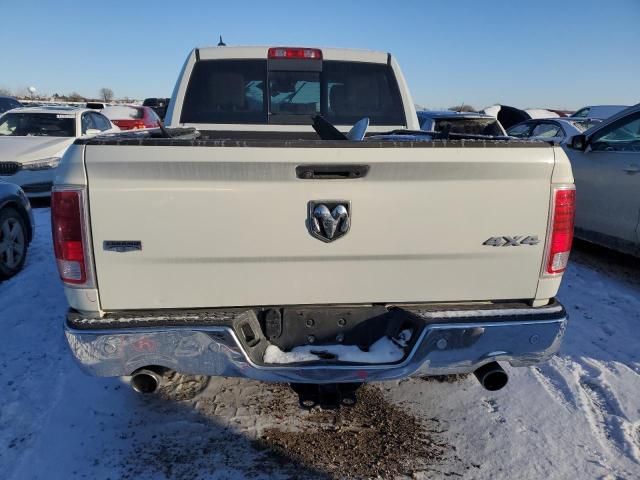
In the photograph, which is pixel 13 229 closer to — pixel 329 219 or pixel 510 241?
pixel 329 219

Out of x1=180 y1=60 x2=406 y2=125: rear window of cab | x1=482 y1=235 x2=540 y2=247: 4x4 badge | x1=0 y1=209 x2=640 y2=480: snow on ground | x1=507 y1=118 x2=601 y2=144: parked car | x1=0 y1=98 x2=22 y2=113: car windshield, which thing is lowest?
x1=0 y1=98 x2=22 y2=113: car windshield

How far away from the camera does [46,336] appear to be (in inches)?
153

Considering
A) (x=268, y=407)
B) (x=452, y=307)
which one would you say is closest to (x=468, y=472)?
(x=452, y=307)

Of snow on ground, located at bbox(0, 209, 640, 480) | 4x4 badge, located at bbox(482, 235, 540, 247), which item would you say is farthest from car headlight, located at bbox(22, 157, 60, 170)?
4x4 badge, located at bbox(482, 235, 540, 247)

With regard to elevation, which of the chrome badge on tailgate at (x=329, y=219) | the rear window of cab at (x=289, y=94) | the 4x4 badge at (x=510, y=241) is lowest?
the 4x4 badge at (x=510, y=241)

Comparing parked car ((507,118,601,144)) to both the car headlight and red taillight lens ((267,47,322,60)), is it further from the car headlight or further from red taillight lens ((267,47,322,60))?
the car headlight

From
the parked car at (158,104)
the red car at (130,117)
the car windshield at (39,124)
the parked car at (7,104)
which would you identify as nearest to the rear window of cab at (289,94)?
the parked car at (158,104)

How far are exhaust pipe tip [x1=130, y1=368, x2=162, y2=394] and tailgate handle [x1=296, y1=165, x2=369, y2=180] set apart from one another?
1.23 m

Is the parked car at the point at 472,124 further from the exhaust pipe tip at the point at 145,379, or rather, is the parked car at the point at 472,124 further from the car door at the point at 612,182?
the exhaust pipe tip at the point at 145,379

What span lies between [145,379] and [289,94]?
2747mm

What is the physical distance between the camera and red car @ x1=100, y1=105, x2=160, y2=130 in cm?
1563

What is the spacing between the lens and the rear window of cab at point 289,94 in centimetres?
410

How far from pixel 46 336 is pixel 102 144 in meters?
2.48

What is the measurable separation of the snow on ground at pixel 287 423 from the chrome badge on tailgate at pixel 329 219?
129 centimetres
